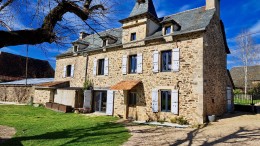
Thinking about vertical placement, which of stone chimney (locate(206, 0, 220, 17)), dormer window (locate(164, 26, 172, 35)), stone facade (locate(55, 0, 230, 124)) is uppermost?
stone chimney (locate(206, 0, 220, 17))

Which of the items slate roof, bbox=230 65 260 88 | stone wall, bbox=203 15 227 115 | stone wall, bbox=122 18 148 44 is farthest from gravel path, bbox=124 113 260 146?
slate roof, bbox=230 65 260 88

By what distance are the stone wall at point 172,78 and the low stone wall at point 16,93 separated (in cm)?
1289

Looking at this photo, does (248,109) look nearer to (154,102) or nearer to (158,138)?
(154,102)

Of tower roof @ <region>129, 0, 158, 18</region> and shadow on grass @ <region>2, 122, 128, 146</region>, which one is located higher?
tower roof @ <region>129, 0, 158, 18</region>

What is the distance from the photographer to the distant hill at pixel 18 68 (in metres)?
33.6

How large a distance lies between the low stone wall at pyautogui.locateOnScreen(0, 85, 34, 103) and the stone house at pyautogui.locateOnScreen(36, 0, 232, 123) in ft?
32.8

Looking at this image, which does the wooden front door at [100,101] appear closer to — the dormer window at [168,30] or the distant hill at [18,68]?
the dormer window at [168,30]

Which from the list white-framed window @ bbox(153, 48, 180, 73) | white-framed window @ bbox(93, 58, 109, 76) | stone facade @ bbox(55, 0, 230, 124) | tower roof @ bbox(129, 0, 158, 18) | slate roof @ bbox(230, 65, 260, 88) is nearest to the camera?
stone facade @ bbox(55, 0, 230, 124)

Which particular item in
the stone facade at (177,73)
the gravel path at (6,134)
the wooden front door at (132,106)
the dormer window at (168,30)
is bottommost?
the gravel path at (6,134)

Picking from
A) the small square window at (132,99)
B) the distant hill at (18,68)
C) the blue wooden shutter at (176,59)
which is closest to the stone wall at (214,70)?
the blue wooden shutter at (176,59)

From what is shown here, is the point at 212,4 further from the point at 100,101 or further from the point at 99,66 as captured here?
the point at 100,101

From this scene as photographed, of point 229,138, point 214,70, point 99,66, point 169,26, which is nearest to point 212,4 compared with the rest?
point 169,26

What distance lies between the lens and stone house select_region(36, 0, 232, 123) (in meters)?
13.2

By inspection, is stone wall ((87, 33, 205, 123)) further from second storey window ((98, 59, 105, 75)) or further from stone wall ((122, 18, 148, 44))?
second storey window ((98, 59, 105, 75))
